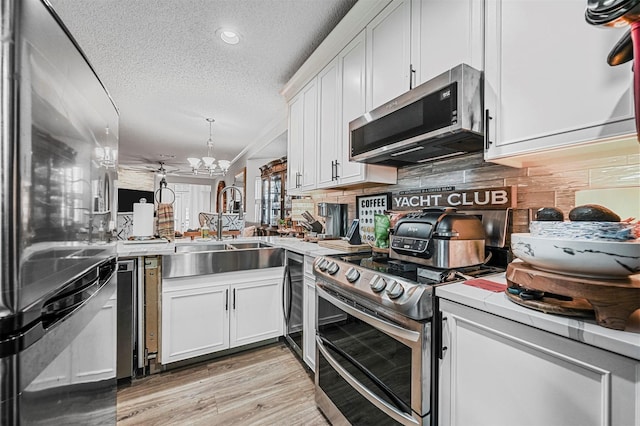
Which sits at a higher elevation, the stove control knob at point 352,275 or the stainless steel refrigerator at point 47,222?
the stainless steel refrigerator at point 47,222

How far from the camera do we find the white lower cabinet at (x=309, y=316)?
1.90m

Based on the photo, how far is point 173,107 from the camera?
3896mm

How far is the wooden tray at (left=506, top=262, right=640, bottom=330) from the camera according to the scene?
621 mm

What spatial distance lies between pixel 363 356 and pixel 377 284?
15.1 inches

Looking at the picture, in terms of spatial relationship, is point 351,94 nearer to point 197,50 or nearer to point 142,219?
point 197,50

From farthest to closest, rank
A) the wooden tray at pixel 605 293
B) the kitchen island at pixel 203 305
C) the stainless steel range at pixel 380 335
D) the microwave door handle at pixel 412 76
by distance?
1. the kitchen island at pixel 203 305
2. the microwave door handle at pixel 412 76
3. the stainless steel range at pixel 380 335
4. the wooden tray at pixel 605 293

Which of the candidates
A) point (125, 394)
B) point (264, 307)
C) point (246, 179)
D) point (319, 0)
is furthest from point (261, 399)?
point (246, 179)

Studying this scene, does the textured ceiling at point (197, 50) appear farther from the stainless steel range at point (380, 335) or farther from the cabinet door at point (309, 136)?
the stainless steel range at point (380, 335)

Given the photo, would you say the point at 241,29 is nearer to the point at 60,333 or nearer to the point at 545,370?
the point at 60,333

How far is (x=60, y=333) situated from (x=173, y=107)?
407cm

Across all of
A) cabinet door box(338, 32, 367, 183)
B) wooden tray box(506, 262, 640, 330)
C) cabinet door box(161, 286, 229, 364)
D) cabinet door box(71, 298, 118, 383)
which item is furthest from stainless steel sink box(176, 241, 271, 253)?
wooden tray box(506, 262, 640, 330)

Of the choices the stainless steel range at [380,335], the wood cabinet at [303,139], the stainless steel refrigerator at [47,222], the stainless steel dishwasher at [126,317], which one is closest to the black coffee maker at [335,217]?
the wood cabinet at [303,139]

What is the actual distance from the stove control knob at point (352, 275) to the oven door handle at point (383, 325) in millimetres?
141

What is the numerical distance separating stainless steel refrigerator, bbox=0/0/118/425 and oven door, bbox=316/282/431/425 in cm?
95
